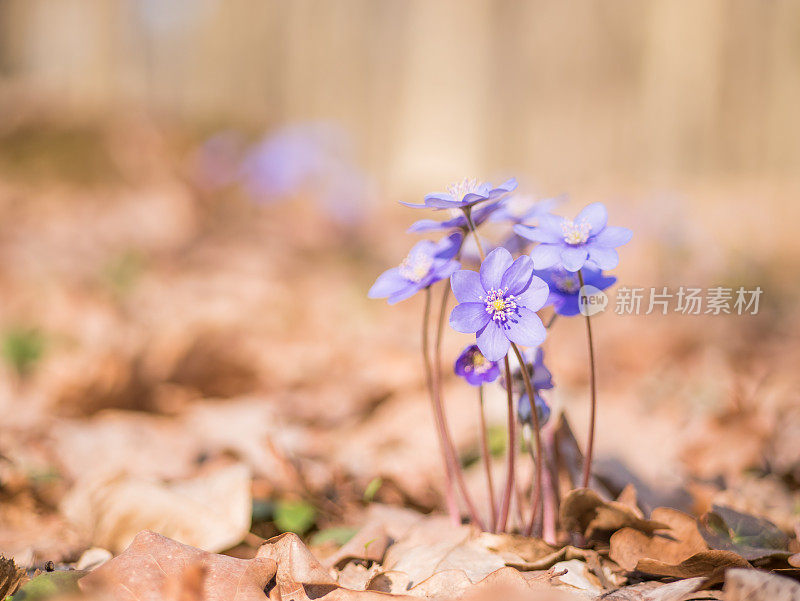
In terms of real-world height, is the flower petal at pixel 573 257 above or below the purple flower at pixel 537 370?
above

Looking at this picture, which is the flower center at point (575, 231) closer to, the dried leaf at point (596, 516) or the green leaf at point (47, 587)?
the dried leaf at point (596, 516)

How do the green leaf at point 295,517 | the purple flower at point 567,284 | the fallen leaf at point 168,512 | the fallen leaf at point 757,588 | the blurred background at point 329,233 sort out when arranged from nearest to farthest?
the fallen leaf at point 757,588, the purple flower at point 567,284, the fallen leaf at point 168,512, the green leaf at point 295,517, the blurred background at point 329,233

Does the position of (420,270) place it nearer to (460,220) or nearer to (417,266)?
(417,266)

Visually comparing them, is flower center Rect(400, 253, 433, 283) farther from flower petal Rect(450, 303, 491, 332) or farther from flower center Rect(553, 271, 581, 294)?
flower center Rect(553, 271, 581, 294)

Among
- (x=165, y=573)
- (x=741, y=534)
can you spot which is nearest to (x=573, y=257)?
(x=741, y=534)

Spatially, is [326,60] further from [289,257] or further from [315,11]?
[289,257]

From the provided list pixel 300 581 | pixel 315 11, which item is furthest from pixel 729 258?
pixel 315 11

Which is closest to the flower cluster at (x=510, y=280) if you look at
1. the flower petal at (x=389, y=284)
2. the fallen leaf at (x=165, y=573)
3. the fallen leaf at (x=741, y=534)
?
the flower petal at (x=389, y=284)
